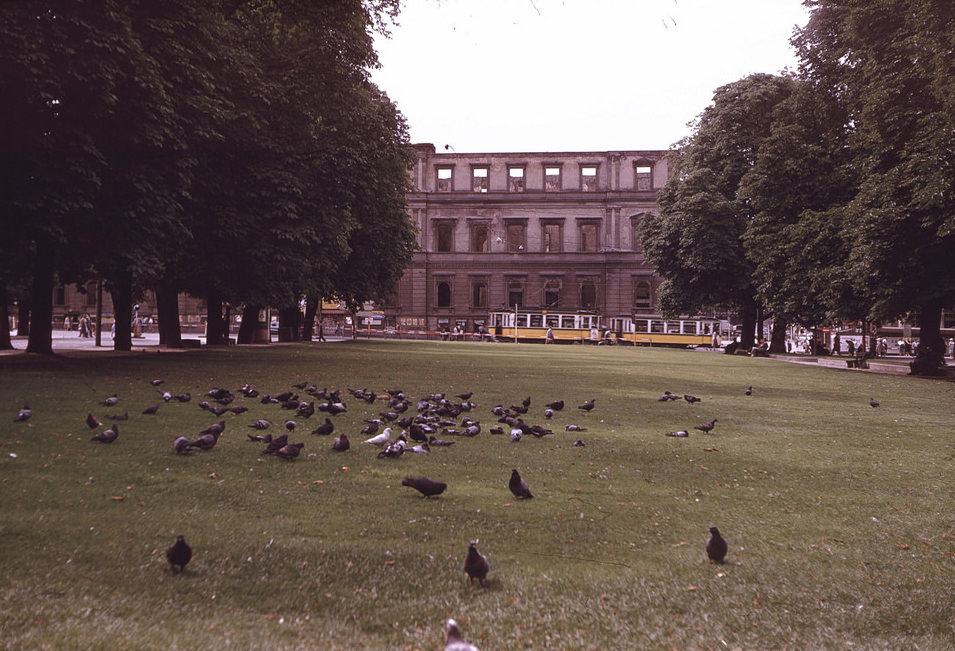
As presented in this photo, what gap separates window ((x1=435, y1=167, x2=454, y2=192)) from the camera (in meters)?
83.0

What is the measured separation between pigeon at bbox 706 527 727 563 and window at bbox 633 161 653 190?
79690mm

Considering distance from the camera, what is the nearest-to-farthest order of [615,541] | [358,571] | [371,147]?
[358,571] → [615,541] → [371,147]

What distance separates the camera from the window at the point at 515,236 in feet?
271

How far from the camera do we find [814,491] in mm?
5676

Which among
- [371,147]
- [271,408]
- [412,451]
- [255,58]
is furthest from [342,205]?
→ [412,451]

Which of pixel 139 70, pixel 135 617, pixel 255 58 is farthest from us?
pixel 255 58

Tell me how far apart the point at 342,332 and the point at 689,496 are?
Result: 71543mm

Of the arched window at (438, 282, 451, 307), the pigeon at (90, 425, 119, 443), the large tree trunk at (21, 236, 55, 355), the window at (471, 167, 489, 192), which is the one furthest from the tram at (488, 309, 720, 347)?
the pigeon at (90, 425, 119, 443)

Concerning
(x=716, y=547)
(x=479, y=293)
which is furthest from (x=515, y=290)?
(x=716, y=547)

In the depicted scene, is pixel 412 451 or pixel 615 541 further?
pixel 412 451

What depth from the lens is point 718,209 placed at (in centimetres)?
4253

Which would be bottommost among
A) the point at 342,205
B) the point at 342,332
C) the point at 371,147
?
the point at 342,332

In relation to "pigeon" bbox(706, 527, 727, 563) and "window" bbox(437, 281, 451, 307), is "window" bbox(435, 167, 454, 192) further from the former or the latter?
"pigeon" bbox(706, 527, 727, 563)

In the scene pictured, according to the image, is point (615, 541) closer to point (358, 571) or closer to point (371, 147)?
point (358, 571)
